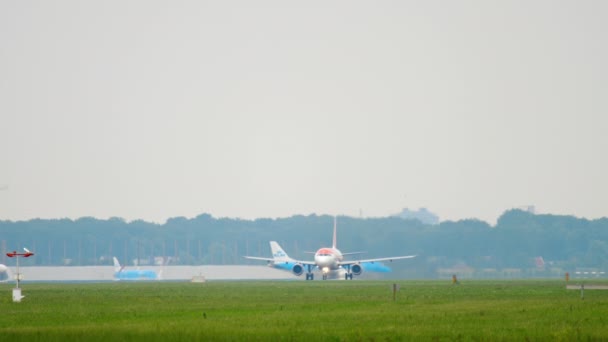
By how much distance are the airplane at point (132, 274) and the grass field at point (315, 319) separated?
320 feet

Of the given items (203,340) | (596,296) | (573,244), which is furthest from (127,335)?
(573,244)

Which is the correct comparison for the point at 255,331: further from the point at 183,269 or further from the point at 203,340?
the point at 183,269

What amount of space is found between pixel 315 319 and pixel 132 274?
121214 millimetres

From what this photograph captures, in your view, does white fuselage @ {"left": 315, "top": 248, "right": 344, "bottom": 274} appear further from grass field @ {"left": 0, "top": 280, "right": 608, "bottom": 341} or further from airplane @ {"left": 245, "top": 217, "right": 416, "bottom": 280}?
grass field @ {"left": 0, "top": 280, "right": 608, "bottom": 341}

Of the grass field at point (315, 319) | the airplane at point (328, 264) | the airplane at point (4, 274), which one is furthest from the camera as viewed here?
the airplane at point (4, 274)

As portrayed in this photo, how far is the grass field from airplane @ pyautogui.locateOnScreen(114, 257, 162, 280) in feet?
320

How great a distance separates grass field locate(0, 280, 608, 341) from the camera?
112 feet

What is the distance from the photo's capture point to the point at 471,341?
3225 centimetres

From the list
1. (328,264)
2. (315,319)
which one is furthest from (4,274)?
(315,319)

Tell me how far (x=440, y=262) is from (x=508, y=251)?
74.6 ft

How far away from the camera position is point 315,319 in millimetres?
41344

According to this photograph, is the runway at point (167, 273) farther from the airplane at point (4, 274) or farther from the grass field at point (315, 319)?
the grass field at point (315, 319)

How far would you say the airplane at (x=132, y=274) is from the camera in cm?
15612

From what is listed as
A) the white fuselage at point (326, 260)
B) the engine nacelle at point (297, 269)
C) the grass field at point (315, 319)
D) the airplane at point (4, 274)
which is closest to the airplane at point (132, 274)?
the airplane at point (4, 274)
